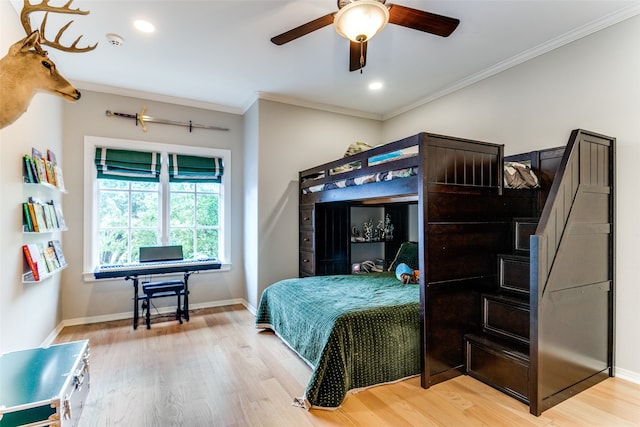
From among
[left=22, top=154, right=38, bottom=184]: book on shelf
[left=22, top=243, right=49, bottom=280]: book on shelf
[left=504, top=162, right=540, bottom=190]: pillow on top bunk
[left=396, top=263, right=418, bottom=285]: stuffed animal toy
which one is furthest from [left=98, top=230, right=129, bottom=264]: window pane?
[left=504, top=162, right=540, bottom=190]: pillow on top bunk

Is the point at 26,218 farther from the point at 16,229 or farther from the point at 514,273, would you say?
the point at 514,273

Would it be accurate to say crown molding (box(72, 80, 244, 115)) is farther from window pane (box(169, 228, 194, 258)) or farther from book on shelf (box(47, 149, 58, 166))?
window pane (box(169, 228, 194, 258))

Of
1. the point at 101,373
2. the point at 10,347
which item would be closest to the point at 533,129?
the point at 101,373

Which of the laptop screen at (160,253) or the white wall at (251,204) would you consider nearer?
the laptop screen at (160,253)

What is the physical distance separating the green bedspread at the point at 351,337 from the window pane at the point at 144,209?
230cm

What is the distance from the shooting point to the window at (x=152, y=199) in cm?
381

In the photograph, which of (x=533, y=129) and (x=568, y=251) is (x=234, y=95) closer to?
(x=533, y=129)

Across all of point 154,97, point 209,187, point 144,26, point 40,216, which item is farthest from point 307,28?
point 209,187

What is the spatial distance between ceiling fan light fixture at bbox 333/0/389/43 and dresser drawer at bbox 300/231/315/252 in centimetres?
246

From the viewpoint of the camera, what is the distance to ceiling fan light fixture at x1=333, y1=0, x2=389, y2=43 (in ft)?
5.62

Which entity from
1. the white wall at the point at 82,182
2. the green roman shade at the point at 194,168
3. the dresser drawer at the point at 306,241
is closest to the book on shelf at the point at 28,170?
the white wall at the point at 82,182

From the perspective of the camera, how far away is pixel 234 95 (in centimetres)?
406

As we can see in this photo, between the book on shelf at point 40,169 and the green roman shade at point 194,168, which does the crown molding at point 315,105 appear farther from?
the book on shelf at point 40,169

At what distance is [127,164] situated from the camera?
Result: 154 inches
